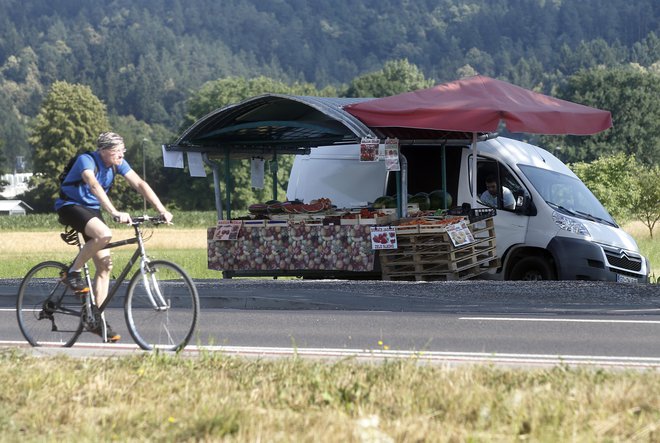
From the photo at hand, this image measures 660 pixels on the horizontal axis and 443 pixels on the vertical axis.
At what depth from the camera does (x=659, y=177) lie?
69.8m

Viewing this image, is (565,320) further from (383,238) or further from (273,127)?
(273,127)

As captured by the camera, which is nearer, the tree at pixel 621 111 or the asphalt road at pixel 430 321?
the asphalt road at pixel 430 321

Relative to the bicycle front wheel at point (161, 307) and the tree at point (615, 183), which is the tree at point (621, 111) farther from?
the bicycle front wheel at point (161, 307)

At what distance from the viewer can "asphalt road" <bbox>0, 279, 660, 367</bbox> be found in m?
9.12

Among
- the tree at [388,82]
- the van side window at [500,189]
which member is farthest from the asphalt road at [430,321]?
the tree at [388,82]

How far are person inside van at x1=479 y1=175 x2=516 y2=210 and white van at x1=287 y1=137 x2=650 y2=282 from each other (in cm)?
2

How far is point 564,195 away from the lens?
688 inches

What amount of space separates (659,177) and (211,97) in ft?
169

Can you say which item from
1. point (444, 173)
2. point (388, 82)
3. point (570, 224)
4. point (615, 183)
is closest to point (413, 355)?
point (570, 224)

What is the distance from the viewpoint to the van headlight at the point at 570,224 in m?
16.6

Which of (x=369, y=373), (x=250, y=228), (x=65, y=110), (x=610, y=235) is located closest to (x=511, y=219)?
(x=610, y=235)

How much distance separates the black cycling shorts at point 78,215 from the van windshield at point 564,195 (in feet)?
30.3

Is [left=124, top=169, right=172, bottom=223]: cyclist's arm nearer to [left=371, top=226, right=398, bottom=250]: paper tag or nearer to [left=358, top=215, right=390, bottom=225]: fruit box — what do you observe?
[left=371, top=226, right=398, bottom=250]: paper tag

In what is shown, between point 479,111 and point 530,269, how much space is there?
103 inches
